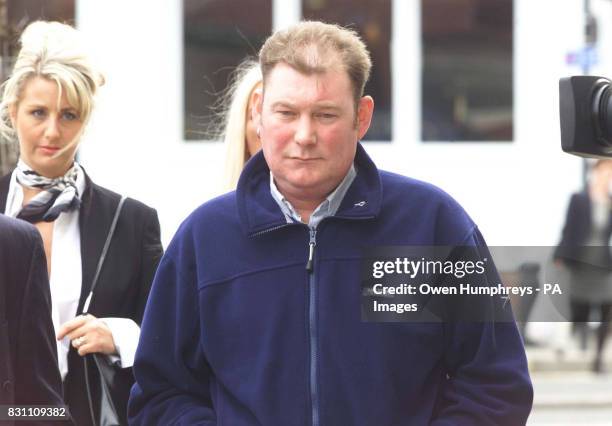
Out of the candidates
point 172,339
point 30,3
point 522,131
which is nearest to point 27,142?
point 172,339

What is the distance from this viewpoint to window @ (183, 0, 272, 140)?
43.1 ft

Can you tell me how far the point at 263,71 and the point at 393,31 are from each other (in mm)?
10979

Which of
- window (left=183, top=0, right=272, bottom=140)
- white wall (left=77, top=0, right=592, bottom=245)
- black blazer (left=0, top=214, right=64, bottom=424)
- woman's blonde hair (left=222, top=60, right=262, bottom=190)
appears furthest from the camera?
window (left=183, top=0, right=272, bottom=140)

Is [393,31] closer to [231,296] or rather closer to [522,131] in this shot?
[522,131]

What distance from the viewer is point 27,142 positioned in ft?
13.5

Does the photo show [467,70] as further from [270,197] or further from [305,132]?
[305,132]

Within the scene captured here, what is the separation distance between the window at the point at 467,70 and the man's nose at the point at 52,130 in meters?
10.0

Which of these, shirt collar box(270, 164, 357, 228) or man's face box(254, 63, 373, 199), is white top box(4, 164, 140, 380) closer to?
shirt collar box(270, 164, 357, 228)

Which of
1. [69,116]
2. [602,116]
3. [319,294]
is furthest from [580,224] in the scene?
[319,294]

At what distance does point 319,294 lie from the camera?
9.69 feet

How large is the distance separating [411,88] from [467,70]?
59 centimetres

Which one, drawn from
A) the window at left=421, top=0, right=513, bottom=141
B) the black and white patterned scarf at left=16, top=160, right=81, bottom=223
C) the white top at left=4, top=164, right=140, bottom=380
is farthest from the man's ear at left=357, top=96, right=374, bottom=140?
the window at left=421, top=0, right=513, bottom=141

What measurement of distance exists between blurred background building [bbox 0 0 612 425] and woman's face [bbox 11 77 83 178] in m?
8.37

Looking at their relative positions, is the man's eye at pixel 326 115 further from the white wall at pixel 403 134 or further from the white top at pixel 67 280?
the white wall at pixel 403 134
